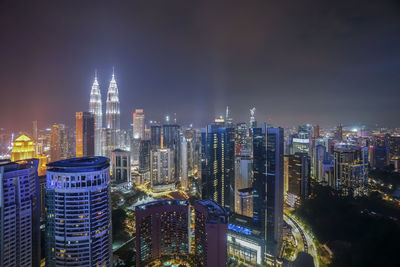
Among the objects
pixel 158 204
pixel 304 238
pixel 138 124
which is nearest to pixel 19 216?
pixel 158 204

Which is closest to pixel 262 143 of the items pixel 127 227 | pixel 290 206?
pixel 290 206

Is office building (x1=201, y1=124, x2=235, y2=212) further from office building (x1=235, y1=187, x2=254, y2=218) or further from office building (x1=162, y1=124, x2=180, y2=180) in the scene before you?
office building (x1=162, y1=124, x2=180, y2=180)

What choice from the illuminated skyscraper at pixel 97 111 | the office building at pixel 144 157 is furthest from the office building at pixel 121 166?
the illuminated skyscraper at pixel 97 111

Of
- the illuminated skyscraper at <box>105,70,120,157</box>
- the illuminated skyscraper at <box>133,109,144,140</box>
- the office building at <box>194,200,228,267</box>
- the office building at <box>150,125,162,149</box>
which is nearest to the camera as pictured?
the office building at <box>194,200,228,267</box>

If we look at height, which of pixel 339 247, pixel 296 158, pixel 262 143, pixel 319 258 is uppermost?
pixel 262 143

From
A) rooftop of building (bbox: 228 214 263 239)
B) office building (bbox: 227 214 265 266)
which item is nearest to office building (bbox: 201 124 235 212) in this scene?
rooftop of building (bbox: 228 214 263 239)

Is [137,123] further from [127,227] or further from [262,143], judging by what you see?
[262,143]

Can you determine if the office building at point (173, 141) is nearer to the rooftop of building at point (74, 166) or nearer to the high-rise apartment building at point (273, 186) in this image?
the high-rise apartment building at point (273, 186)

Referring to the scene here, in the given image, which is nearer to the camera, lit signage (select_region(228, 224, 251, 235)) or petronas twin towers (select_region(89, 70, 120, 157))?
lit signage (select_region(228, 224, 251, 235))
